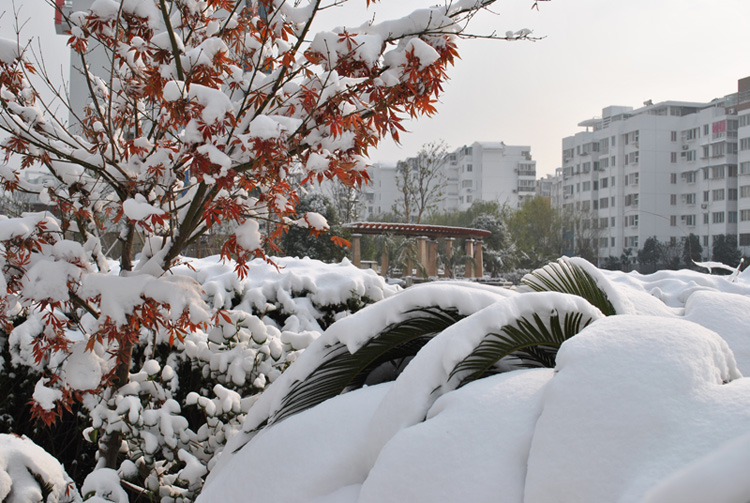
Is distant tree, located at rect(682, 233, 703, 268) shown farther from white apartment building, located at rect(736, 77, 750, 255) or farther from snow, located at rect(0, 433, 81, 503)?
snow, located at rect(0, 433, 81, 503)

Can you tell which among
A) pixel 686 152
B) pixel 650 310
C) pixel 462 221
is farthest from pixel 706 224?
pixel 650 310

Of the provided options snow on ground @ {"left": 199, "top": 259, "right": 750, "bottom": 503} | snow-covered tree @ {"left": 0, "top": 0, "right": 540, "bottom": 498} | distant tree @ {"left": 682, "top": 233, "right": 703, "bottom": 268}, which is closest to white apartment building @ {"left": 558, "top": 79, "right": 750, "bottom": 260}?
distant tree @ {"left": 682, "top": 233, "right": 703, "bottom": 268}

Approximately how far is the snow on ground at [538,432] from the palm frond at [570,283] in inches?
26.9

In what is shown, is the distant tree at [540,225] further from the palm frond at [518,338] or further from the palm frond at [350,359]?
the palm frond at [518,338]

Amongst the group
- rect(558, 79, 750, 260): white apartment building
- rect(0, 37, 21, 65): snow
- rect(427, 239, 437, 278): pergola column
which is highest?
rect(558, 79, 750, 260): white apartment building

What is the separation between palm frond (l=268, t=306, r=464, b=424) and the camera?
2.15m

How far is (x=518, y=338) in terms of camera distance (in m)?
1.92

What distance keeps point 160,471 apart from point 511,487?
226 cm

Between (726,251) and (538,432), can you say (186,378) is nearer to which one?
(538,432)

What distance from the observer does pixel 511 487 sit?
4.28ft

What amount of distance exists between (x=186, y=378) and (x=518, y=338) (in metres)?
2.89

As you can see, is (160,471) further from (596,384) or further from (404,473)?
(596,384)

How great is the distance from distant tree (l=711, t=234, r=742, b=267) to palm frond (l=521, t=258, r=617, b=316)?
46788 millimetres

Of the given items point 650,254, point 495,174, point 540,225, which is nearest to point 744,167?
point 650,254
